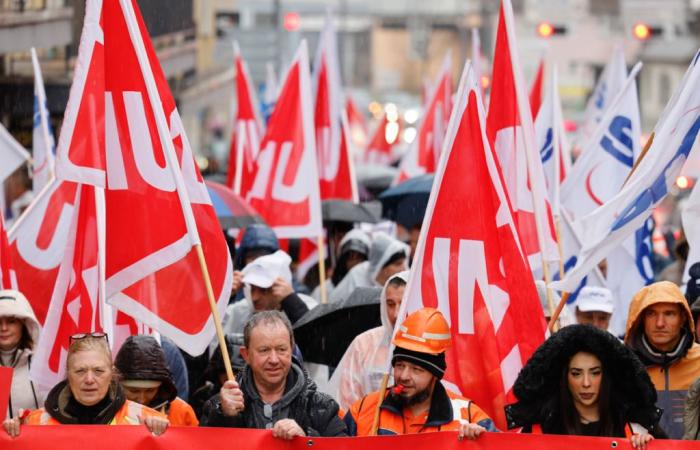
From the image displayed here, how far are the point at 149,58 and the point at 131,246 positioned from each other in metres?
0.78

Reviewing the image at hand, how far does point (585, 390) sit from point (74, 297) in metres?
2.68

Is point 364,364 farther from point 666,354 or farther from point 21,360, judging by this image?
point 21,360

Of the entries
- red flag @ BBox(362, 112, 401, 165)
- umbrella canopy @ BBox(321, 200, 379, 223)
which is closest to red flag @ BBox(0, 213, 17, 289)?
umbrella canopy @ BBox(321, 200, 379, 223)

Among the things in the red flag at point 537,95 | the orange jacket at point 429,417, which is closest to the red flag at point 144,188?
the orange jacket at point 429,417

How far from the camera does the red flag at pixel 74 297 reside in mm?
7781

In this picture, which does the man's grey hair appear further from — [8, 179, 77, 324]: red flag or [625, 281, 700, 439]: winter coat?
[8, 179, 77, 324]: red flag

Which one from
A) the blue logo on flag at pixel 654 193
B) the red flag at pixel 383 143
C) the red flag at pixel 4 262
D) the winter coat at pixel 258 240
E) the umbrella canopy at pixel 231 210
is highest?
the blue logo on flag at pixel 654 193

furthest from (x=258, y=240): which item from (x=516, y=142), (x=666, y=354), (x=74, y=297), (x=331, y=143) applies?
(x=331, y=143)

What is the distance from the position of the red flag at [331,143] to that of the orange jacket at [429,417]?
6665 mm

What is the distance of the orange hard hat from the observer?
6457mm

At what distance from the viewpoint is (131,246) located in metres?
7.00

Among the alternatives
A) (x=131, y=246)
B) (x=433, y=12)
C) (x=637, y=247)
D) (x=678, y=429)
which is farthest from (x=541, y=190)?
(x=433, y=12)

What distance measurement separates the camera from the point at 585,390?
6.34 meters

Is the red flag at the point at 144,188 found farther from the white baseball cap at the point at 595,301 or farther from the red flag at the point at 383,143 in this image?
the red flag at the point at 383,143
